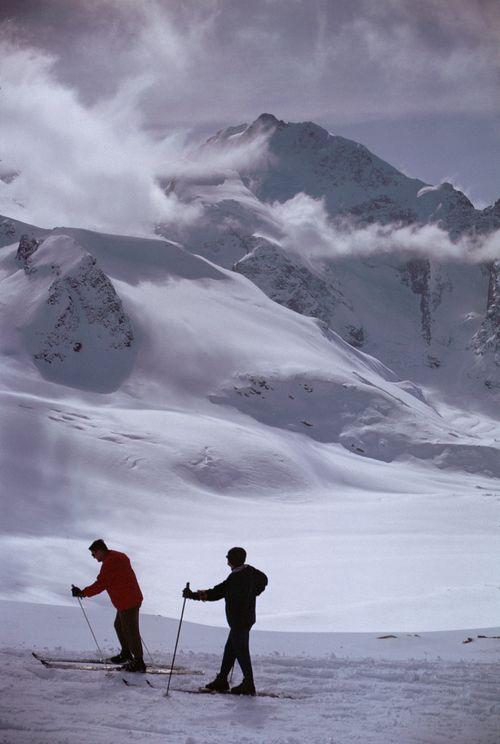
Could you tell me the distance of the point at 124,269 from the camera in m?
137

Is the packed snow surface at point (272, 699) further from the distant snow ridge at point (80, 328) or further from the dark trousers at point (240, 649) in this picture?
the distant snow ridge at point (80, 328)

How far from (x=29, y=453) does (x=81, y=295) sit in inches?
2255

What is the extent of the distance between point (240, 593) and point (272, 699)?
121 cm

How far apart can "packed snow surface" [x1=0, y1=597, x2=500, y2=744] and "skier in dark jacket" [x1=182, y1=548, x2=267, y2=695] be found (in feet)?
1.03

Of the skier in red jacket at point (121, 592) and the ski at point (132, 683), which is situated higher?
the skier in red jacket at point (121, 592)

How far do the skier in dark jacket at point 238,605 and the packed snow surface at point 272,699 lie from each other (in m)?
0.31

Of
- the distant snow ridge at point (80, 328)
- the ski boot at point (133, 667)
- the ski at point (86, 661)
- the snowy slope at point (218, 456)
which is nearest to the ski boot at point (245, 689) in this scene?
the ski at point (86, 661)

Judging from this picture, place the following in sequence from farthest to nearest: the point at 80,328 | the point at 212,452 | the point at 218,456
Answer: the point at 80,328, the point at 212,452, the point at 218,456

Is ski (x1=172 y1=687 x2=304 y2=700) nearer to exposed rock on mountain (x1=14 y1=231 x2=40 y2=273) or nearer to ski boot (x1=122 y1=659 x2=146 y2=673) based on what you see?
ski boot (x1=122 y1=659 x2=146 y2=673)

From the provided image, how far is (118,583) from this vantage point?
10.9m

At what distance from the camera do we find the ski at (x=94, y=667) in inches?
402

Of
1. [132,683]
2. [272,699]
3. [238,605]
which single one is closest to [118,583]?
[132,683]

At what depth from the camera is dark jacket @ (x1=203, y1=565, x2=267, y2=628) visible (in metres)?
9.62

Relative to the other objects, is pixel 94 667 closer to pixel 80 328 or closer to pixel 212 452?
pixel 212 452
